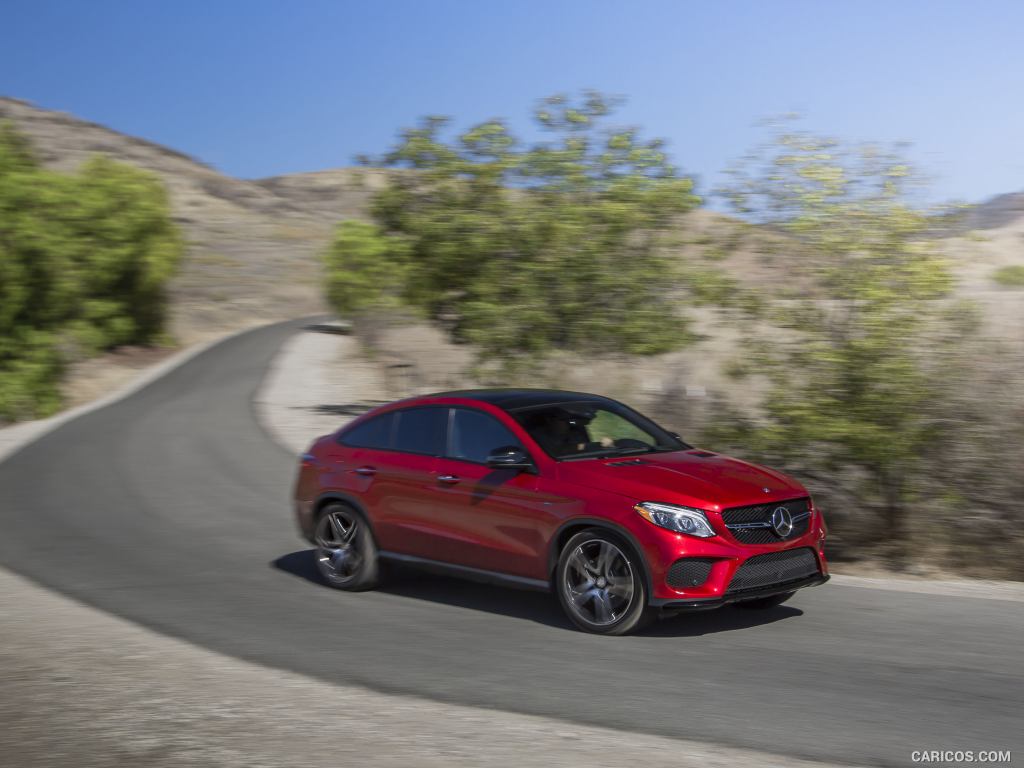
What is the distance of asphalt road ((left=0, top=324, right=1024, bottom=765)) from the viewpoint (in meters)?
5.99

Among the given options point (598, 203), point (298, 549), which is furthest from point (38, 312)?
point (298, 549)

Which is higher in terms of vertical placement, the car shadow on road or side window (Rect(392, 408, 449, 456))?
side window (Rect(392, 408, 449, 456))

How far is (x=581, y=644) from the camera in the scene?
770cm

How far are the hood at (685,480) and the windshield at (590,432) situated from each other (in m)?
0.22

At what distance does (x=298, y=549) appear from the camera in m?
12.2

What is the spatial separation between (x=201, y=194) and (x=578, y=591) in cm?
9353

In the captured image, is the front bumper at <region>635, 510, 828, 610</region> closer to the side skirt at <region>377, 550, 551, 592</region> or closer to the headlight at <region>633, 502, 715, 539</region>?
the headlight at <region>633, 502, 715, 539</region>

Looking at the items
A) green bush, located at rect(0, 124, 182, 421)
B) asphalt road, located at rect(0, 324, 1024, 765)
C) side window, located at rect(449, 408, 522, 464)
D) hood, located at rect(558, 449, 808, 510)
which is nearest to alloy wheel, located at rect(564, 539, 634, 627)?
asphalt road, located at rect(0, 324, 1024, 765)

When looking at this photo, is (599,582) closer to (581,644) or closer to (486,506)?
(581,644)

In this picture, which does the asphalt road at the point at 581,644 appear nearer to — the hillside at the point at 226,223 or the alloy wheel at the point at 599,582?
the alloy wheel at the point at 599,582

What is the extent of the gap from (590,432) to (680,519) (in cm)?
150

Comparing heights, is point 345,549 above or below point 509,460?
below

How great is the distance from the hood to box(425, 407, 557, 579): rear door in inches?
15.3

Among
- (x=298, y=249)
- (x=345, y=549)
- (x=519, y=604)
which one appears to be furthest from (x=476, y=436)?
(x=298, y=249)
